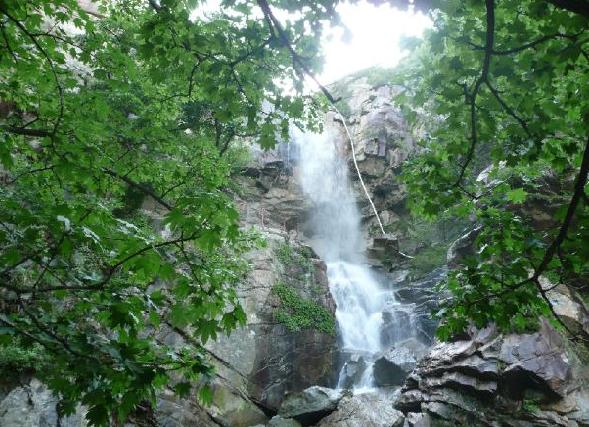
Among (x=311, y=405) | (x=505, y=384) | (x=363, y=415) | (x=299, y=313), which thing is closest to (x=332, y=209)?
(x=299, y=313)

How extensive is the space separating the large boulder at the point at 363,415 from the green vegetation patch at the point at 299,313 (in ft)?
8.69

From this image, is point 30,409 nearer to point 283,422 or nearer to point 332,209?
point 283,422

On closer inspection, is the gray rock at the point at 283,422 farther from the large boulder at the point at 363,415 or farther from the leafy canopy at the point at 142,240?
the leafy canopy at the point at 142,240

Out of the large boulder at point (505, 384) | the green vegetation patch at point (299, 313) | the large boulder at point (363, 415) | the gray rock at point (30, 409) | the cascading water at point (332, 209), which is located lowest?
the gray rock at point (30, 409)

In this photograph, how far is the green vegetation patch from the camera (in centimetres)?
1079

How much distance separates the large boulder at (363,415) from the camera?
798cm

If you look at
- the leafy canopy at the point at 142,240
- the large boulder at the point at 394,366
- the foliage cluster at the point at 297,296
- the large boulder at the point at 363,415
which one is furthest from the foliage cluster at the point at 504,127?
the large boulder at the point at 394,366

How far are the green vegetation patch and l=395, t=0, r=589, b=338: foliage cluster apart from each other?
7.93 m

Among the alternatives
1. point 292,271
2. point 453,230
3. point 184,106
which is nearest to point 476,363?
point 292,271

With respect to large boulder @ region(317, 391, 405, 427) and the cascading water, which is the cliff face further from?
the cascading water

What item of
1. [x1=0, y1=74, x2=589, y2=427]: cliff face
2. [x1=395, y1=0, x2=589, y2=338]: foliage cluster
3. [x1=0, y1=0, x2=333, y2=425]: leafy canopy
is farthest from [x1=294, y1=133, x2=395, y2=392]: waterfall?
[x1=0, y1=0, x2=333, y2=425]: leafy canopy

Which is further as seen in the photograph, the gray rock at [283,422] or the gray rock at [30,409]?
the gray rock at [283,422]

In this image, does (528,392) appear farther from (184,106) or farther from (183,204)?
(184,106)

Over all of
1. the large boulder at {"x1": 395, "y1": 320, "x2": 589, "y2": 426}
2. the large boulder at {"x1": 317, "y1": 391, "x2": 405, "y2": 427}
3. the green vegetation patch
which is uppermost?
the green vegetation patch
